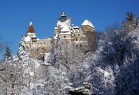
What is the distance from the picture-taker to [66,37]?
99312mm

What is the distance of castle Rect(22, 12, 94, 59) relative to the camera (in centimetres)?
9556

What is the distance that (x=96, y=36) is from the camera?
95.7 m

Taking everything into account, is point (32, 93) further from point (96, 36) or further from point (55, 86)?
point (96, 36)

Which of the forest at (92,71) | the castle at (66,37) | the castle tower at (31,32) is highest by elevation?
the castle tower at (31,32)

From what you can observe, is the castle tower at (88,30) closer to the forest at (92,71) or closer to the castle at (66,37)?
the castle at (66,37)

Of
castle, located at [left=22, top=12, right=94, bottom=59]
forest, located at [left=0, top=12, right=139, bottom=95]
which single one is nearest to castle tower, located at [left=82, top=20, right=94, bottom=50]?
→ castle, located at [left=22, top=12, right=94, bottom=59]

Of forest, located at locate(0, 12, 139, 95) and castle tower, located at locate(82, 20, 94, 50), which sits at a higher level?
castle tower, located at locate(82, 20, 94, 50)

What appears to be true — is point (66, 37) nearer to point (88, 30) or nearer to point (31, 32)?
point (88, 30)

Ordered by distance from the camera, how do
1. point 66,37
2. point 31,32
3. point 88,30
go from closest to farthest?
A: 1. point 66,37
2. point 88,30
3. point 31,32

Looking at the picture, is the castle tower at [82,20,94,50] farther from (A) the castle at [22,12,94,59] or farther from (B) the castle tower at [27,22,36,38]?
(B) the castle tower at [27,22,36,38]

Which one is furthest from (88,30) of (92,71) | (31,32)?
(92,71)

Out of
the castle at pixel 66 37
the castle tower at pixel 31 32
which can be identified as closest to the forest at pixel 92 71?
the castle at pixel 66 37

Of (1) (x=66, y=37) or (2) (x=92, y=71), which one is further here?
(1) (x=66, y=37)

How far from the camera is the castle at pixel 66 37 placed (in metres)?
95.6
